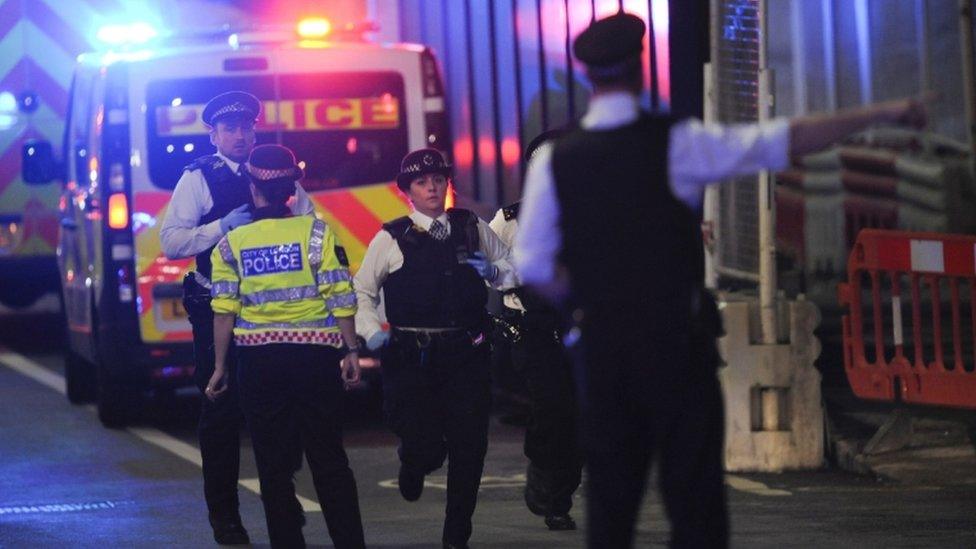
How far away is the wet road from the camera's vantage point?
848 cm

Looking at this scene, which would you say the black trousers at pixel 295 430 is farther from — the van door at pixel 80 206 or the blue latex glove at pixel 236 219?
the van door at pixel 80 206

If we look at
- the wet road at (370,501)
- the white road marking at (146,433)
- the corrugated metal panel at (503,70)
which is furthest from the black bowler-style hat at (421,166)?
the corrugated metal panel at (503,70)

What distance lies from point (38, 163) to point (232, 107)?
5.46 meters

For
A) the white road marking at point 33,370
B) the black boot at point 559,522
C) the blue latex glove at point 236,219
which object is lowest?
the white road marking at point 33,370

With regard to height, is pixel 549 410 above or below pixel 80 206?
below

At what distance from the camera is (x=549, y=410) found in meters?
8.52

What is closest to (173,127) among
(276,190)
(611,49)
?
(276,190)

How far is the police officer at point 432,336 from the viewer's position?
8047 mm

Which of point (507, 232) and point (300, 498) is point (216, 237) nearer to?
point (507, 232)

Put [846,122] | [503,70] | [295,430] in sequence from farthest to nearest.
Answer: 1. [503,70]
2. [295,430]
3. [846,122]

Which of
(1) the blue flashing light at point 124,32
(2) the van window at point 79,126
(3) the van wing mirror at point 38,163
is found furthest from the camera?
(1) the blue flashing light at point 124,32

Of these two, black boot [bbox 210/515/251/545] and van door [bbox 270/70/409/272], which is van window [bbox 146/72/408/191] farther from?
black boot [bbox 210/515/251/545]

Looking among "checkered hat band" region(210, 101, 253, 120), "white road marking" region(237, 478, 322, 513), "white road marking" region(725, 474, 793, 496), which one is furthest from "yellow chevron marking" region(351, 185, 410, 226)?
"checkered hat band" region(210, 101, 253, 120)

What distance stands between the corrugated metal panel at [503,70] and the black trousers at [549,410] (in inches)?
178
